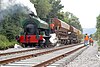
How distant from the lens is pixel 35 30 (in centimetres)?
2925

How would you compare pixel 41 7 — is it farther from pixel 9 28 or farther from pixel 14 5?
pixel 14 5

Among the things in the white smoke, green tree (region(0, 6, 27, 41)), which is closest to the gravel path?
the white smoke

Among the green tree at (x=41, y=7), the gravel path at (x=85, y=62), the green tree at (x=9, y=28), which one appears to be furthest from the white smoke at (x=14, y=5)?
the green tree at (x=41, y=7)

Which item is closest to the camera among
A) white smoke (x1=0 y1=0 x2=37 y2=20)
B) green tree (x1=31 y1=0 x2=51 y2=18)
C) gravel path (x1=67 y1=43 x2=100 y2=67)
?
gravel path (x1=67 y1=43 x2=100 y2=67)

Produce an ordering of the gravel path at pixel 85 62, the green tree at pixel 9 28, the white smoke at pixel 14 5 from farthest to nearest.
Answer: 1. the green tree at pixel 9 28
2. the white smoke at pixel 14 5
3. the gravel path at pixel 85 62

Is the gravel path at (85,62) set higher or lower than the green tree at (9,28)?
lower

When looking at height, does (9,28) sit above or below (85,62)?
above

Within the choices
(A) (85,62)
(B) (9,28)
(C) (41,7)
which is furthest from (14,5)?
(C) (41,7)

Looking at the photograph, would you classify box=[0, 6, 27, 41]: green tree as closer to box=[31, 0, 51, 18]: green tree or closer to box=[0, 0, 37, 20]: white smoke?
box=[0, 0, 37, 20]: white smoke

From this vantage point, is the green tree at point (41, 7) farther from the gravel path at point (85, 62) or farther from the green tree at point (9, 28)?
the gravel path at point (85, 62)

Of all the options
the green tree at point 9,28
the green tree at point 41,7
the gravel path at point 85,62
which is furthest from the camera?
the green tree at point 41,7

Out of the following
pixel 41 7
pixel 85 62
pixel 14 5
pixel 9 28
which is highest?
pixel 41 7

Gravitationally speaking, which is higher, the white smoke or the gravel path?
the white smoke

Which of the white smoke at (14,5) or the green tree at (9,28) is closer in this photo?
the white smoke at (14,5)
